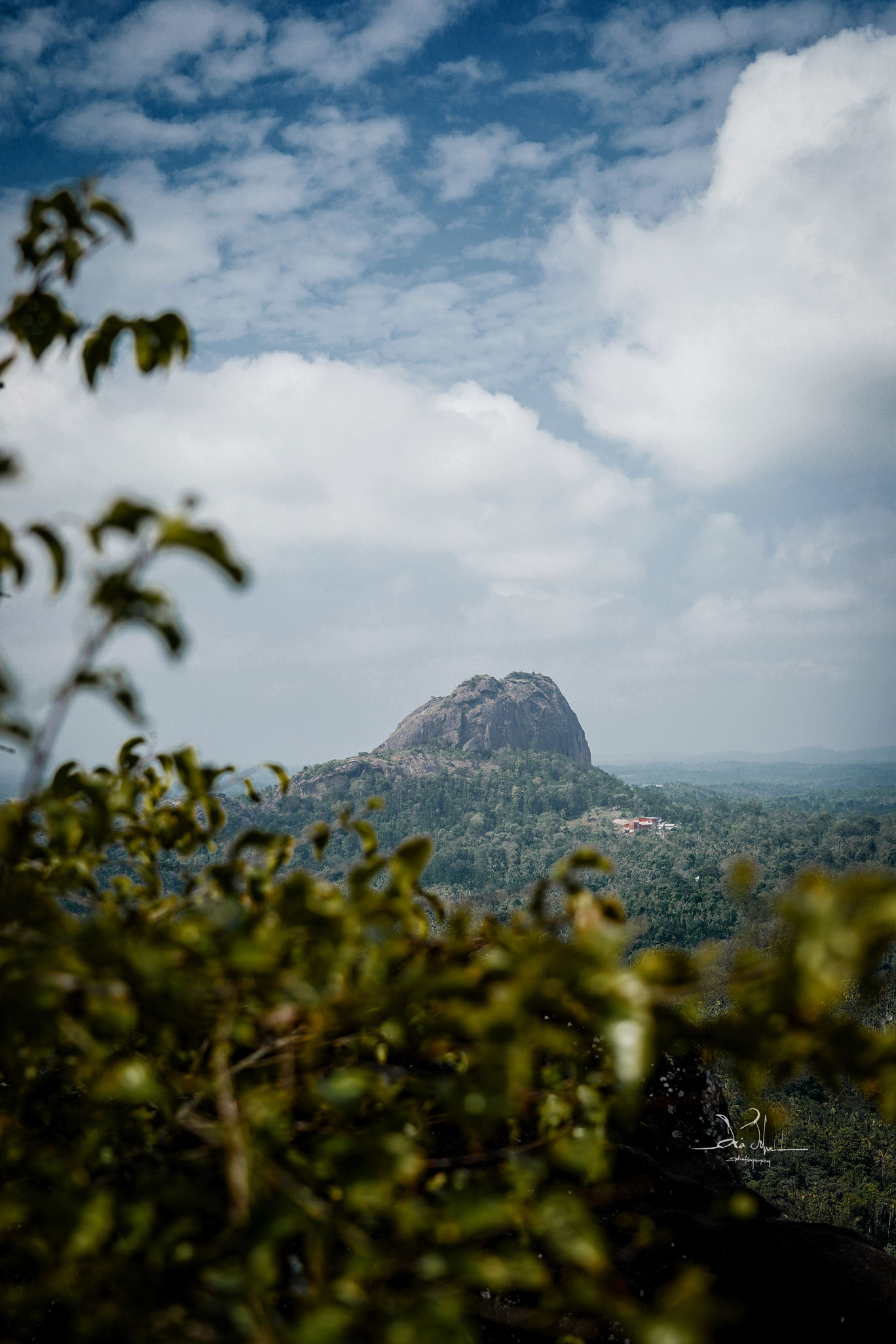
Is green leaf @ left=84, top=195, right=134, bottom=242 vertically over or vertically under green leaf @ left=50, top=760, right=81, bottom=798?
over

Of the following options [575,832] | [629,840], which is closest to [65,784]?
[629,840]

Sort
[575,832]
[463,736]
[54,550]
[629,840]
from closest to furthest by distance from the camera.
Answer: [54,550]
[629,840]
[575,832]
[463,736]

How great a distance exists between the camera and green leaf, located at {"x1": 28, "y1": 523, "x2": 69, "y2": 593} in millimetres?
1227

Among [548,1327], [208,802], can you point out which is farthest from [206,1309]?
[548,1327]

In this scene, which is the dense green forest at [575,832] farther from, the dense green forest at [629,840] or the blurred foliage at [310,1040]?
the blurred foliage at [310,1040]

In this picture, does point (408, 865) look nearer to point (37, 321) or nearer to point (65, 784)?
point (65, 784)

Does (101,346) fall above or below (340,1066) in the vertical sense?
above

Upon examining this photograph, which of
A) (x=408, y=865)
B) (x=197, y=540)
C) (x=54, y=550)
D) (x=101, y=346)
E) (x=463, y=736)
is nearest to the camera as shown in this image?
(x=197, y=540)

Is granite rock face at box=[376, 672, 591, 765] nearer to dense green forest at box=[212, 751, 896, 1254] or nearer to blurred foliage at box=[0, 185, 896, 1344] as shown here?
dense green forest at box=[212, 751, 896, 1254]

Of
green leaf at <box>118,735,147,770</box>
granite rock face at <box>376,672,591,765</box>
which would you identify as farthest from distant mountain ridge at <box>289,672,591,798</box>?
green leaf at <box>118,735,147,770</box>

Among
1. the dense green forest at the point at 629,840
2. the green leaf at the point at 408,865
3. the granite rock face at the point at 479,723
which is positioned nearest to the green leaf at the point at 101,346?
the green leaf at the point at 408,865

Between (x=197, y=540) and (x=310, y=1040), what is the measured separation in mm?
1091

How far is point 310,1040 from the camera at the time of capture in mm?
1517

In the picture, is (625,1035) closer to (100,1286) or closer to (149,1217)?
(149,1217)
